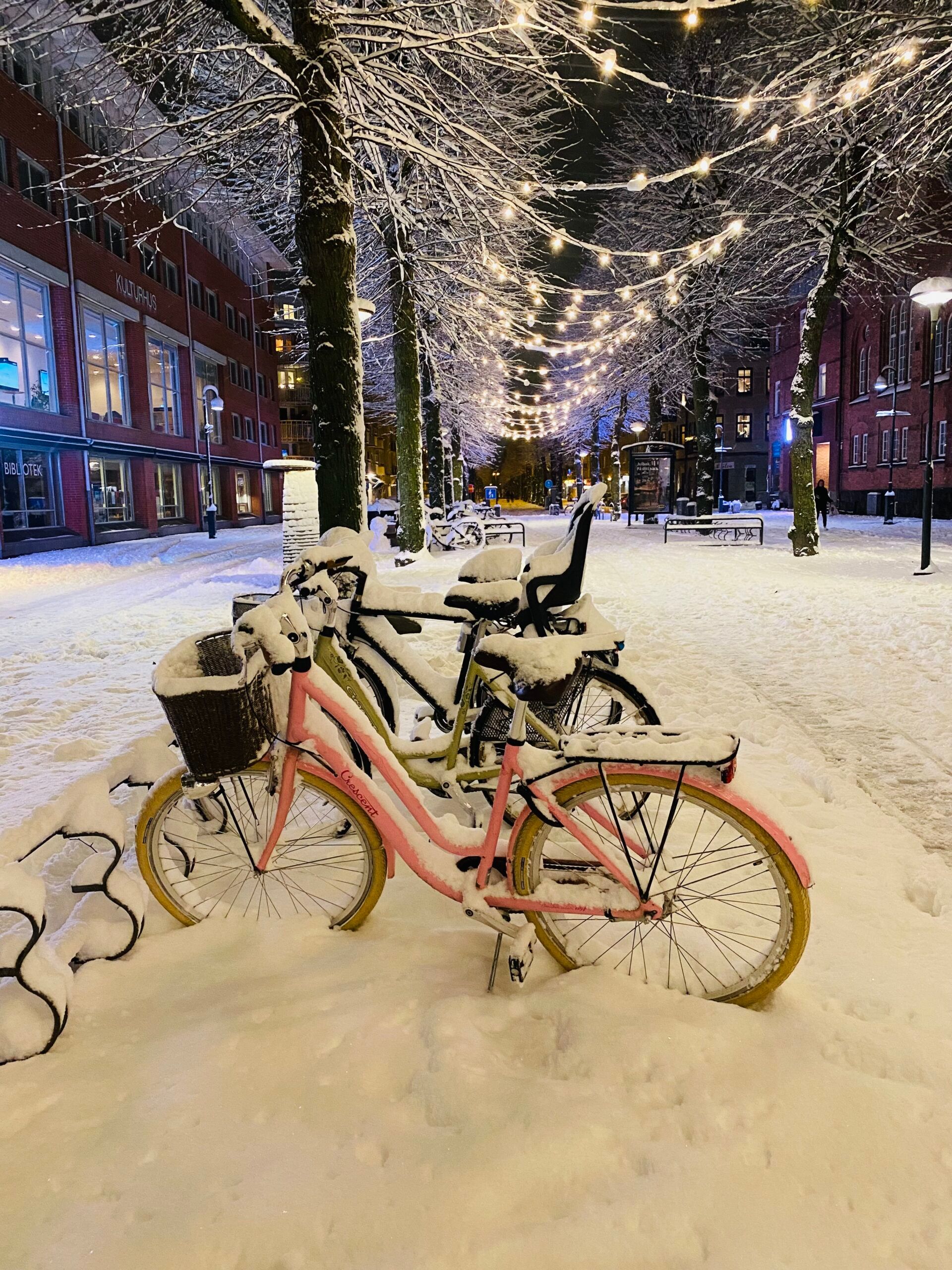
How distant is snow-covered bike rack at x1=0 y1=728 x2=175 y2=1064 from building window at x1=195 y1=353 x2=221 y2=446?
33699 millimetres

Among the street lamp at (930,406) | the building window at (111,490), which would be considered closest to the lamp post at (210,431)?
the building window at (111,490)

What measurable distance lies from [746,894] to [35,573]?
17155mm

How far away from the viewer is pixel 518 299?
57.3 feet

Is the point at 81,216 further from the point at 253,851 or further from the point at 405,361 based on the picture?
the point at 253,851

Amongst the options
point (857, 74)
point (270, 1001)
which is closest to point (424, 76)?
point (857, 74)

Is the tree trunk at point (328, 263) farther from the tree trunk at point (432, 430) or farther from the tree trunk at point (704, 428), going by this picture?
the tree trunk at point (704, 428)

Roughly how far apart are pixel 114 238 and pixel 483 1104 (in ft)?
106

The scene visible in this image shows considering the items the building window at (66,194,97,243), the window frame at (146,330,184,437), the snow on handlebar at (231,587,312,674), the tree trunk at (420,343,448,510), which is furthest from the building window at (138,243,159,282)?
the snow on handlebar at (231,587,312,674)

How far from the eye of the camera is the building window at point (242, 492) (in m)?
41.8

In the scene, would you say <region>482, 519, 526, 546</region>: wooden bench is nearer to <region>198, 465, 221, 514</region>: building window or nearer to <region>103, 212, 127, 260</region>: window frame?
<region>198, 465, 221, 514</region>: building window

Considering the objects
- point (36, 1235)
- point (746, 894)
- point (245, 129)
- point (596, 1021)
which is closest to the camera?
point (36, 1235)

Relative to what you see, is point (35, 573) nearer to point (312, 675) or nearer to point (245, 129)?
point (245, 129)

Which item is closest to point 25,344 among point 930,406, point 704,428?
point 704,428

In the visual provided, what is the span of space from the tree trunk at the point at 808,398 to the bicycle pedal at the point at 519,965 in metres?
16.2
